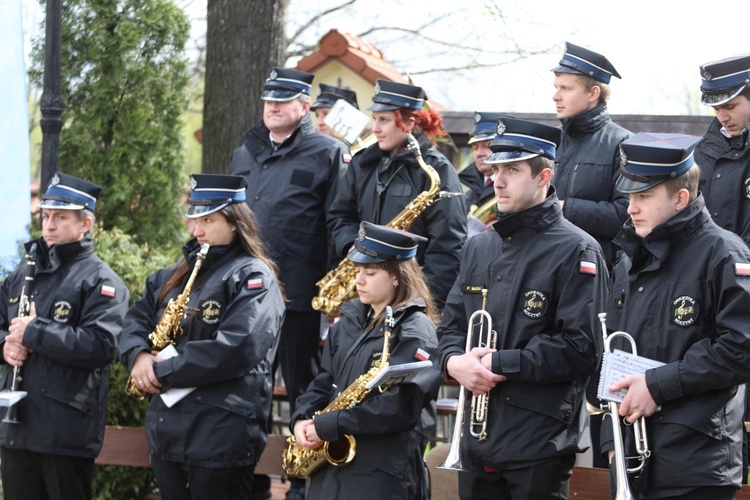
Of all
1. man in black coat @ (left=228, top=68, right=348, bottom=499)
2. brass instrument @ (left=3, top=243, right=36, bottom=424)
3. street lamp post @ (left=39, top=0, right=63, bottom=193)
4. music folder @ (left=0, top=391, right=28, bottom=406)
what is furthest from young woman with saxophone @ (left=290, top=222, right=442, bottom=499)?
street lamp post @ (left=39, top=0, right=63, bottom=193)

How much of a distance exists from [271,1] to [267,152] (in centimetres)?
286

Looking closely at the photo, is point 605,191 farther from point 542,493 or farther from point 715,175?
point 542,493

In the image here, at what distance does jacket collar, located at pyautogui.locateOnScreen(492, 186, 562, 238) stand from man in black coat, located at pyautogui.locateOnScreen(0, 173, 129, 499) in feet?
9.92

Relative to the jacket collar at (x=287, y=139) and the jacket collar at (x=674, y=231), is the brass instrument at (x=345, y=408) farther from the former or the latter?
the jacket collar at (x=287, y=139)

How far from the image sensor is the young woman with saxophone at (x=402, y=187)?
23.5 feet

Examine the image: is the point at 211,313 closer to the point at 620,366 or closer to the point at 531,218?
the point at 531,218

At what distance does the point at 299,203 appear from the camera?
7914 mm

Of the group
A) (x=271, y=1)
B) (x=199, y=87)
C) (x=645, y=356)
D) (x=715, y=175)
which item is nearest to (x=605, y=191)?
(x=715, y=175)

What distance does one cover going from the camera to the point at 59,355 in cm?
706

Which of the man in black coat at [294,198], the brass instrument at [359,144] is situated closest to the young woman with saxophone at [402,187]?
the man in black coat at [294,198]

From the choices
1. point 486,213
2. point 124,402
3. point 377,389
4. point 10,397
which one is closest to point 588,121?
point 486,213

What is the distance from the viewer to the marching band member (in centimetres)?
524

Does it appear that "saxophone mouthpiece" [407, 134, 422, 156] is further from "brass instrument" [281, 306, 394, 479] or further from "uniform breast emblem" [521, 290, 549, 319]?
"uniform breast emblem" [521, 290, 549, 319]

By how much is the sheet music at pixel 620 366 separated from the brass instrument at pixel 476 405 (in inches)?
29.5
